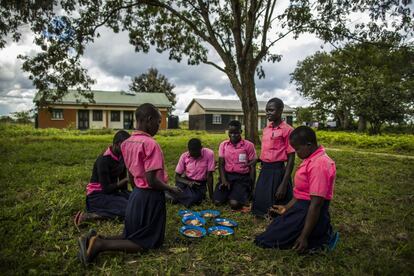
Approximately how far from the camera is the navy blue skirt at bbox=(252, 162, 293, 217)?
409 cm

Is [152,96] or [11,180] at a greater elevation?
[152,96]

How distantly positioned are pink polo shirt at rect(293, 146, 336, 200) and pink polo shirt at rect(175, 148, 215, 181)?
235 cm

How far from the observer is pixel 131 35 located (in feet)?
38.1

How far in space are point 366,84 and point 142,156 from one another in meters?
22.7

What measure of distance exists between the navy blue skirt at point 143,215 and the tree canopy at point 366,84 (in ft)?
29.8

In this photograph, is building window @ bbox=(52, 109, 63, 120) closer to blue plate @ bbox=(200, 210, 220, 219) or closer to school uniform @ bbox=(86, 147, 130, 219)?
school uniform @ bbox=(86, 147, 130, 219)

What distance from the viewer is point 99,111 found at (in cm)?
2809

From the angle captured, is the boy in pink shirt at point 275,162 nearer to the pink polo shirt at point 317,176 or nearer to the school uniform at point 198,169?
the pink polo shirt at point 317,176

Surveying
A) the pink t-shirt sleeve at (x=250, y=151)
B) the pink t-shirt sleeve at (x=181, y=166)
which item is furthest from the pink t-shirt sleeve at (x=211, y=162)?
the pink t-shirt sleeve at (x=250, y=151)

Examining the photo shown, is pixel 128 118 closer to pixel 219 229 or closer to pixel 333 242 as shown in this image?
pixel 219 229

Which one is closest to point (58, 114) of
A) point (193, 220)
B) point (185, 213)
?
point (185, 213)

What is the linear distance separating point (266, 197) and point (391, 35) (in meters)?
7.73

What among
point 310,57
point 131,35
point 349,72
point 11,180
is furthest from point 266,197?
point 310,57

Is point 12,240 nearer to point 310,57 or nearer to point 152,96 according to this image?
point 152,96
